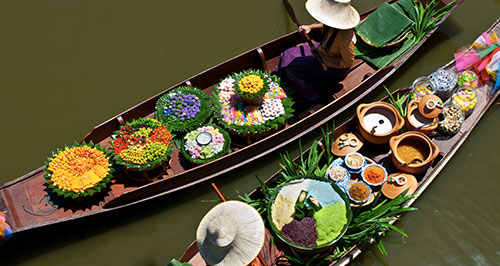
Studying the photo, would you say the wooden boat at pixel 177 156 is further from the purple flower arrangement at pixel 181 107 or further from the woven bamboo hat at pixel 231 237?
the woven bamboo hat at pixel 231 237

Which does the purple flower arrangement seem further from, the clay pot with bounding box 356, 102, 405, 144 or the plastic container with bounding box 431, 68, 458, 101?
the plastic container with bounding box 431, 68, 458, 101

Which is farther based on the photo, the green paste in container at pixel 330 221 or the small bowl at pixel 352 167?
the small bowl at pixel 352 167

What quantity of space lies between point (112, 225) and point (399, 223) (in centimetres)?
409

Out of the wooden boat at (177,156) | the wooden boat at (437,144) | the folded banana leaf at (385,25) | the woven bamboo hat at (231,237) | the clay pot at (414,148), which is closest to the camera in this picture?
the woven bamboo hat at (231,237)

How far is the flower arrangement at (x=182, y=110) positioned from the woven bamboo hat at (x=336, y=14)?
2.04 metres

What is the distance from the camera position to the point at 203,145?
6.14 m

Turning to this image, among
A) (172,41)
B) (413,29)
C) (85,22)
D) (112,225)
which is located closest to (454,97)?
(413,29)

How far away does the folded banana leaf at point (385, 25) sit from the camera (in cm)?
716

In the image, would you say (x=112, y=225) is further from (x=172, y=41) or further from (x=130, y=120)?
(x=172, y=41)

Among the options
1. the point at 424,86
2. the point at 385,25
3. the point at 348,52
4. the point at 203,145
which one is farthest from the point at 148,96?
the point at 424,86

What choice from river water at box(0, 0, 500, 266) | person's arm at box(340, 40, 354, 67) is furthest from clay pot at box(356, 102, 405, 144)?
river water at box(0, 0, 500, 266)

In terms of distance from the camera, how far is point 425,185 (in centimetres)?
609

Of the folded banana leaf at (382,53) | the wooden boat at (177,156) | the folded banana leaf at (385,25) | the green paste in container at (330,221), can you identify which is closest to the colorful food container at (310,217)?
the green paste in container at (330,221)

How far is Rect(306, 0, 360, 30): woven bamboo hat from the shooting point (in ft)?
18.8
